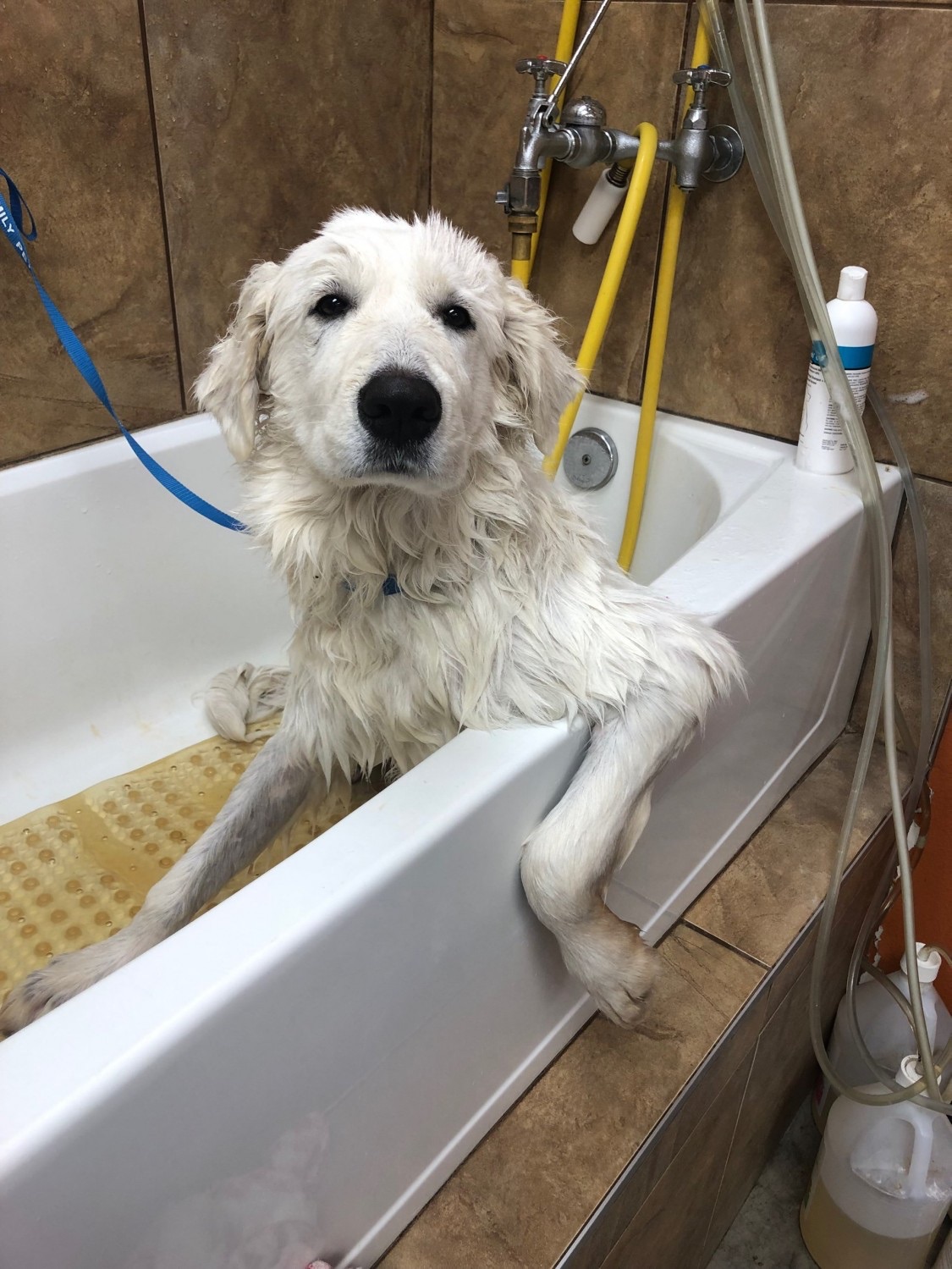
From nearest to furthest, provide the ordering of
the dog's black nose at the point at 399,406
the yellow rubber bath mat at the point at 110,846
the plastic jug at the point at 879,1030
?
the dog's black nose at the point at 399,406 < the yellow rubber bath mat at the point at 110,846 < the plastic jug at the point at 879,1030

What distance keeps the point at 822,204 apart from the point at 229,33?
102cm

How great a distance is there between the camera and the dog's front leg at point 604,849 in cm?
98

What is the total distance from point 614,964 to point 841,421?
3.02 ft

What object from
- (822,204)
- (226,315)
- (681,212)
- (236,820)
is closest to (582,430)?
(681,212)

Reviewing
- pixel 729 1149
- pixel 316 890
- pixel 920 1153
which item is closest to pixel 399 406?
pixel 316 890

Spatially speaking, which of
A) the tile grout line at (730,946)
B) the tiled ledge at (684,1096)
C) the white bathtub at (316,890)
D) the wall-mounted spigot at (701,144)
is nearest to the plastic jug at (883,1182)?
the tiled ledge at (684,1096)

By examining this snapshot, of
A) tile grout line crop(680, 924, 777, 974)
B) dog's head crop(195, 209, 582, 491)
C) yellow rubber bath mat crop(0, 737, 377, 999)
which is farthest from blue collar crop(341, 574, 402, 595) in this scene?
tile grout line crop(680, 924, 777, 974)

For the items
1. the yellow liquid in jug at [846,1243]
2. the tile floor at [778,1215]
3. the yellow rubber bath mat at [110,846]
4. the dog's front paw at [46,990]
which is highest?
the dog's front paw at [46,990]

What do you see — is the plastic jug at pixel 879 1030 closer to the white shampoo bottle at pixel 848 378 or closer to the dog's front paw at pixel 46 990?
the white shampoo bottle at pixel 848 378

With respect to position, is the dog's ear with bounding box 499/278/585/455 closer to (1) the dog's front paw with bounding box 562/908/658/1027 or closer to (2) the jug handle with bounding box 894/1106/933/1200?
(1) the dog's front paw with bounding box 562/908/658/1027

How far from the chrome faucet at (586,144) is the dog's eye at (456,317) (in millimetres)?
485

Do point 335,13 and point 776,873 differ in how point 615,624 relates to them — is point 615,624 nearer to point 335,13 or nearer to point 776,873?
point 776,873

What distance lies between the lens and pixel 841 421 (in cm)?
149

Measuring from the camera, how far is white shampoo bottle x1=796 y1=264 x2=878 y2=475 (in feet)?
4.65
